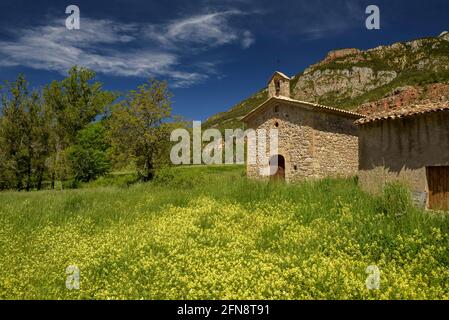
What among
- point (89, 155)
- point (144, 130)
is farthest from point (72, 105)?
point (144, 130)

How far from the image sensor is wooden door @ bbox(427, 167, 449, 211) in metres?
11.2

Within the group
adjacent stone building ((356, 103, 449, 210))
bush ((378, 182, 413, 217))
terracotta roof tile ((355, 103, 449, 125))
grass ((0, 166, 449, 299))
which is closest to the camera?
grass ((0, 166, 449, 299))

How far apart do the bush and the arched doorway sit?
1009 cm

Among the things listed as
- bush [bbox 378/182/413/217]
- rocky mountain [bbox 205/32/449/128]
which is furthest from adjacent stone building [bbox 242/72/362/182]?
rocky mountain [bbox 205/32/449/128]

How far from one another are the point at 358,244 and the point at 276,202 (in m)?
4.45

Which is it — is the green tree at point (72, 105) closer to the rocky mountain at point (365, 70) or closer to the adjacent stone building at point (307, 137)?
the adjacent stone building at point (307, 137)

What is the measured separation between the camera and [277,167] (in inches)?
786

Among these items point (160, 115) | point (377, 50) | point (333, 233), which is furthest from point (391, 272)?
point (377, 50)

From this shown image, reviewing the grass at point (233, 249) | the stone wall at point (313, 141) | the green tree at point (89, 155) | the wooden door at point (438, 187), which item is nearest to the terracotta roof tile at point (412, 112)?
the wooden door at point (438, 187)

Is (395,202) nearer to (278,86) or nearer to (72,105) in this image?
(278,86)

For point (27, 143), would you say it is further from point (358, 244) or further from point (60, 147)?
point (358, 244)

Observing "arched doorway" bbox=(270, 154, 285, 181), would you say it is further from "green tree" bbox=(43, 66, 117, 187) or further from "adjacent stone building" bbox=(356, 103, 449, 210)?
"green tree" bbox=(43, 66, 117, 187)

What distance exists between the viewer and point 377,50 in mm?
129250
